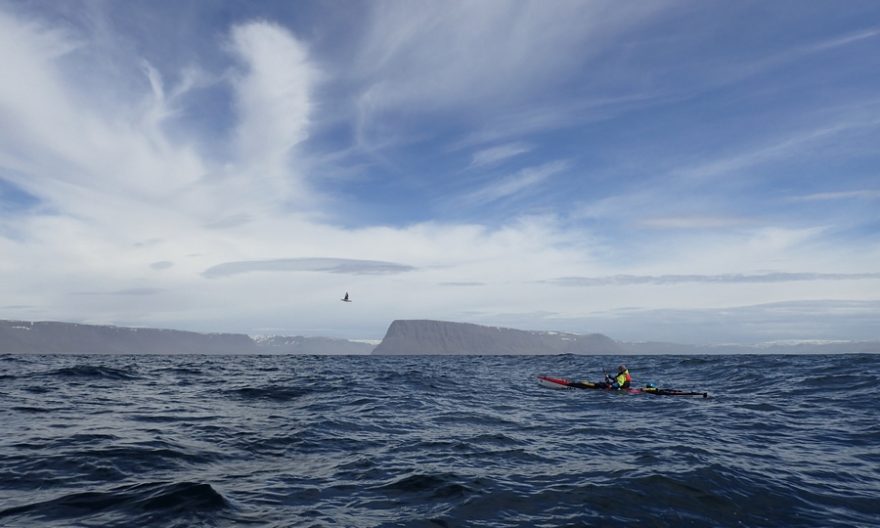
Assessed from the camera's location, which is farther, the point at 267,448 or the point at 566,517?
the point at 267,448

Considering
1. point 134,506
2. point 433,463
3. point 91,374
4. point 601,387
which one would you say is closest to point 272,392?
point 433,463

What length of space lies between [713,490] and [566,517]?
3.72 metres

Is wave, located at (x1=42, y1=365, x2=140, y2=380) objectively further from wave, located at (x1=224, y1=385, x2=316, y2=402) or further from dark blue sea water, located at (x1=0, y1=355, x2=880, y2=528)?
wave, located at (x1=224, y1=385, x2=316, y2=402)

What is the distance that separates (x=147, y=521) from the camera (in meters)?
8.42

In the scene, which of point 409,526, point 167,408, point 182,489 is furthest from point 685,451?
point 167,408

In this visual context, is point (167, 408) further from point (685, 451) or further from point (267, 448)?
point (685, 451)

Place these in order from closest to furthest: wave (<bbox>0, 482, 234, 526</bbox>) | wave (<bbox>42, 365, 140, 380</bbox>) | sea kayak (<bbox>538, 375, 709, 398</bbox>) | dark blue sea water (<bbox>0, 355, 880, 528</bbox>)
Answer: wave (<bbox>0, 482, 234, 526</bbox>)
dark blue sea water (<bbox>0, 355, 880, 528</bbox>)
sea kayak (<bbox>538, 375, 709, 398</bbox>)
wave (<bbox>42, 365, 140, 380</bbox>)

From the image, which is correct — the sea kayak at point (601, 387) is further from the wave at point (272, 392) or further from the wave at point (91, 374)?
the wave at point (91, 374)

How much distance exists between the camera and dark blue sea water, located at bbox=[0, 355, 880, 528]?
9.12 meters

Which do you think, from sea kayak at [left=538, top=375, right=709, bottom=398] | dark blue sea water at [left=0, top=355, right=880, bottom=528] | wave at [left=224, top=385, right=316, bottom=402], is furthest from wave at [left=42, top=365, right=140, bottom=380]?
sea kayak at [left=538, top=375, right=709, bottom=398]

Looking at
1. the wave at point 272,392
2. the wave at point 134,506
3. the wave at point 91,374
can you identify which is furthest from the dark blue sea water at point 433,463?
the wave at point 91,374

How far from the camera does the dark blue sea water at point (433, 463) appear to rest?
912 cm

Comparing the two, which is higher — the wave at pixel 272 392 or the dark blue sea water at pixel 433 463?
the dark blue sea water at pixel 433 463

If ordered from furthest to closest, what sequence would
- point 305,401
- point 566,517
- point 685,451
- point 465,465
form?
point 305,401 < point 685,451 < point 465,465 < point 566,517
